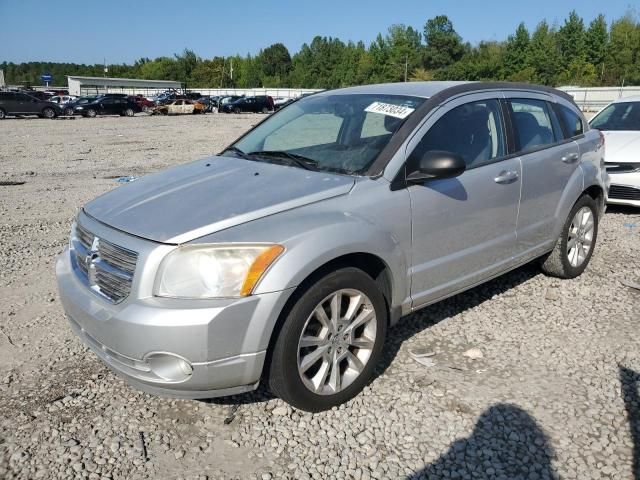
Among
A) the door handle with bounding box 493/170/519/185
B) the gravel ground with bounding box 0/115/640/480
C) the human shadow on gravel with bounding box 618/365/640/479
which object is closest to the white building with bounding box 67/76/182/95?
the gravel ground with bounding box 0/115/640/480

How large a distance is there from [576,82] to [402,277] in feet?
259

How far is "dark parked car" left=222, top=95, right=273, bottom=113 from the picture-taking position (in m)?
44.2

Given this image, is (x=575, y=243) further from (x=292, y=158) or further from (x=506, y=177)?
(x=292, y=158)

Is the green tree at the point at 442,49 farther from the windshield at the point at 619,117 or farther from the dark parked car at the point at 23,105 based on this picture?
the windshield at the point at 619,117

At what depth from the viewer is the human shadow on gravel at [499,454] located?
8.43 ft

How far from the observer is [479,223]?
3760mm

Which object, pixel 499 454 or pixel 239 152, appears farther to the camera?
pixel 239 152

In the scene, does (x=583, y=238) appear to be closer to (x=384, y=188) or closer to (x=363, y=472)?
(x=384, y=188)

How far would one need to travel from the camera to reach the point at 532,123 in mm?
4434

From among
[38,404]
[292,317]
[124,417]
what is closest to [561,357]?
[292,317]

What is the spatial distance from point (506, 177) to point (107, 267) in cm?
276

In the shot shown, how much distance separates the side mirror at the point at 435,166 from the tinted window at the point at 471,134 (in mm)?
172

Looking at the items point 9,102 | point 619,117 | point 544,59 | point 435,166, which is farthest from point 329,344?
point 544,59

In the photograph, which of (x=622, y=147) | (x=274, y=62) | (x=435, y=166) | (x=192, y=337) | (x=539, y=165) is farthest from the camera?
(x=274, y=62)
